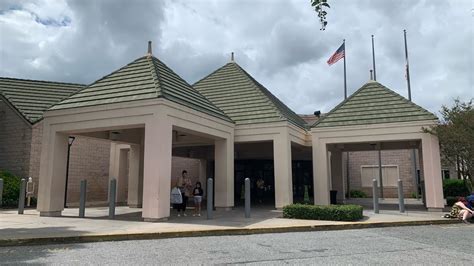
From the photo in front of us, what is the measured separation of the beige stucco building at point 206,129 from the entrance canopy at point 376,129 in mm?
41

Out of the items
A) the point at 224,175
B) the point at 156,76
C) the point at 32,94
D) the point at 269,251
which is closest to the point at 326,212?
the point at 224,175

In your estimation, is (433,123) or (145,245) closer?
(145,245)

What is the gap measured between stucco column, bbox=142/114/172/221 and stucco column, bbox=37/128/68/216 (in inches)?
165

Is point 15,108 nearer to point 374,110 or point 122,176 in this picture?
point 122,176

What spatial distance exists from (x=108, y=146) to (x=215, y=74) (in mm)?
7673

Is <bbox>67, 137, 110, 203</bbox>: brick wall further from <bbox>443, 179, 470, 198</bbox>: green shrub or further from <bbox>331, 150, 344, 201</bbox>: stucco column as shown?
<bbox>443, 179, 470, 198</bbox>: green shrub

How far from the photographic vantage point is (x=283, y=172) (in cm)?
1742

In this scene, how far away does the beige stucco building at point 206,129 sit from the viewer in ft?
43.2

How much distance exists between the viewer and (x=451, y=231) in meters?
11.4

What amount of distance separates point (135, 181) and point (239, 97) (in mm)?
6517

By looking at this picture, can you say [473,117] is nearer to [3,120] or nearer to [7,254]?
[7,254]

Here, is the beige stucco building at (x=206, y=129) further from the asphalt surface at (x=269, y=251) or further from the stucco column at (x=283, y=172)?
the asphalt surface at (x=269, y=251)

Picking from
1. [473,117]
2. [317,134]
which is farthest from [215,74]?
[473,117]

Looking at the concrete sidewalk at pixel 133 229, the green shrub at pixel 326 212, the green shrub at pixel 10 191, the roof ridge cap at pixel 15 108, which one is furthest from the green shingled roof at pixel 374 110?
the roof ridge cap at pixel 15 108
